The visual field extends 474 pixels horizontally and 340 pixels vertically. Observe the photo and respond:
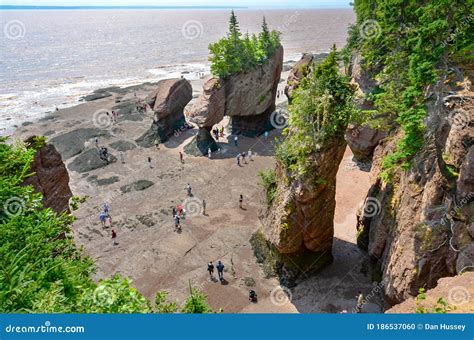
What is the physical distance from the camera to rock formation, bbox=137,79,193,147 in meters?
40.9

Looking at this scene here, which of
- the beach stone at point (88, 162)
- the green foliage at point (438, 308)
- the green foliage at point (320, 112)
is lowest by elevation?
the beach stone at point (88, 162)

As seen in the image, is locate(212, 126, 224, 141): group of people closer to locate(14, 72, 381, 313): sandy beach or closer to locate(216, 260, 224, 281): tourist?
locate(14, 72, 381, 313): sandy beach

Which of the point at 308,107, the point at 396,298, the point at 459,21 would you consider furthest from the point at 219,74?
the point at 396,298

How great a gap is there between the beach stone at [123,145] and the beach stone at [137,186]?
8812mm

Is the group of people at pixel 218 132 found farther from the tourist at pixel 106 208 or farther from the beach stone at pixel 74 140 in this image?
the tourist at pixel 106 208

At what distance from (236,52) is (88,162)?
20147mm

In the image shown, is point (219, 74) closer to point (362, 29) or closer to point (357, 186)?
point (362, 29)

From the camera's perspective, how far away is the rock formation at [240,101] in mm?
37344

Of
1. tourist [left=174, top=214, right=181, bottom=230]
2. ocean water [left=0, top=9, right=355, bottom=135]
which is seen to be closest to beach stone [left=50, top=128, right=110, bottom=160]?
ocean water [left=0, top=9, right=355, bottom=135]

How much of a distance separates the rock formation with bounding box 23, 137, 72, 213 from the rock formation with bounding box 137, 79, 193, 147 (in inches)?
956

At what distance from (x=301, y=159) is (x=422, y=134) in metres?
5.73

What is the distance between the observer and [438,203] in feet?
44.4

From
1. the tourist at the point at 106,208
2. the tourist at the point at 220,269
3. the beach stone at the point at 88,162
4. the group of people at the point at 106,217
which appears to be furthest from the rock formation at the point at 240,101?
the tourist at the point at 220,269

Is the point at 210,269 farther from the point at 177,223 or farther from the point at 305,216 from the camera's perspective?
the point at 305,216
